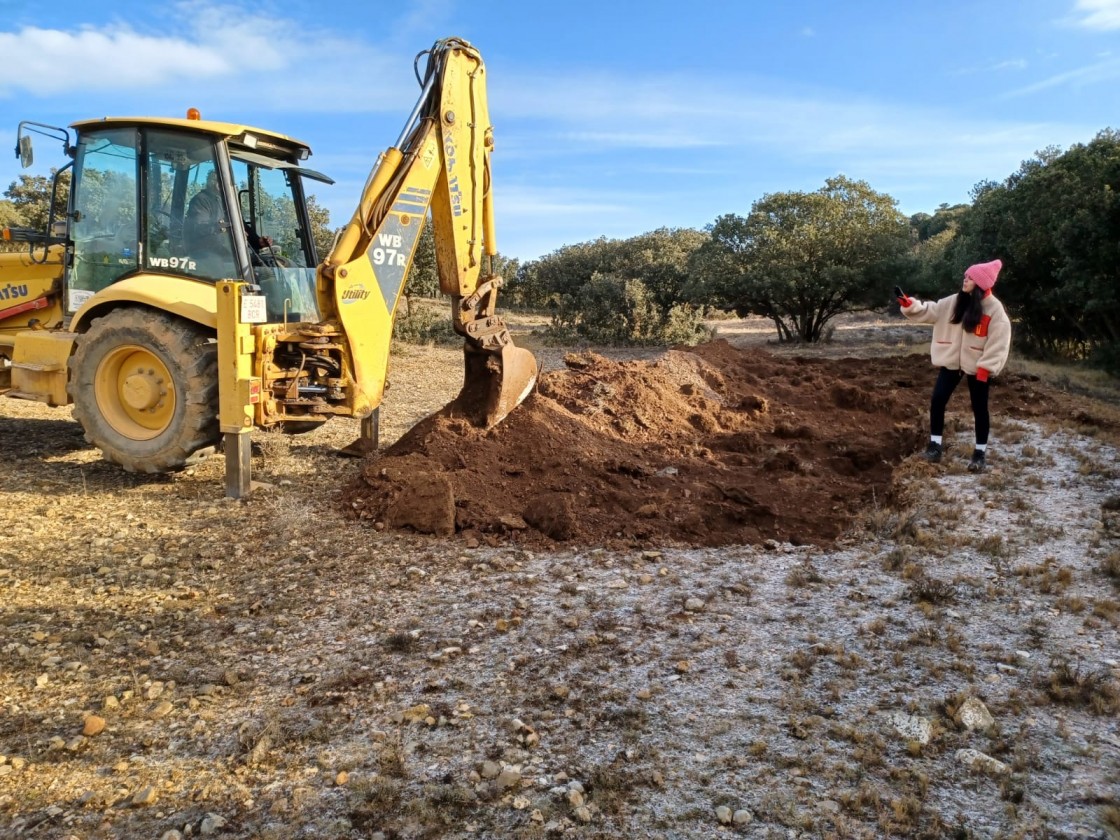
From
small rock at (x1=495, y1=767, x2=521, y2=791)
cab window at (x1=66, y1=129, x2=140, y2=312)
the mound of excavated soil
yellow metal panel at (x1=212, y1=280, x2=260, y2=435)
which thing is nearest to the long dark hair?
the mound of excavated soil

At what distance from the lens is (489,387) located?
22.6ft

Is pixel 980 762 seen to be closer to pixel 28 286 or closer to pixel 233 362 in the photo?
pixel 233 362

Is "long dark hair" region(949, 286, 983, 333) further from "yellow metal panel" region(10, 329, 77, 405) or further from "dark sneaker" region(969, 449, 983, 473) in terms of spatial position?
"yellow metal panel" region(10, 329, 77, 405)

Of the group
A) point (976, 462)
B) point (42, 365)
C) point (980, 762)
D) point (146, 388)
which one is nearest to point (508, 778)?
point (980, 762)

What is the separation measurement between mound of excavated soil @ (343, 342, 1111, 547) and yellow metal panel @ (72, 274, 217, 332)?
68.6 inches

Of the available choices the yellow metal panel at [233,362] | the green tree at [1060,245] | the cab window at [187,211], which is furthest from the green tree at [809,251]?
the yellow metal panel at [233,362]

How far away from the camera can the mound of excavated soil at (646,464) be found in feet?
17.4

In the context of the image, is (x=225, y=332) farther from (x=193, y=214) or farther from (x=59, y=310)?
(x=59, y=310)

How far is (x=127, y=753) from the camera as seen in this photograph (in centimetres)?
285

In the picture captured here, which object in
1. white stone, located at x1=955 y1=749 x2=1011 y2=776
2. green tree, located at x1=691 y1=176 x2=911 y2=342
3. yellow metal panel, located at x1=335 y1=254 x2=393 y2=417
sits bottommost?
white stone, located at x1=955 y1=749 x2=1011 y2=776

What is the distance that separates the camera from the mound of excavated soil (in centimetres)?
529

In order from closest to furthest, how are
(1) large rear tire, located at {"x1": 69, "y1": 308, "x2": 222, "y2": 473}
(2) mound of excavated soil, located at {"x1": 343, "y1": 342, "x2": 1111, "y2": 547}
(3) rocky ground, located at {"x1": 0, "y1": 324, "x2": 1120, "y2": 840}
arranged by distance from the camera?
(3) rocky ground, located at {"x1": 0, "y1": 324, "x2": 1120, "y2": 840} < (2) mound of excavated soil, located at {"x1": 343, "y1": 342, "x2": 1111, "y2": 547} < (1) large rear tire, located at {"x1": 69, "y1": 308, "x2": 222, "y2": 473}

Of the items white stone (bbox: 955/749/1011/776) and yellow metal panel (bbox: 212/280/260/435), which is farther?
yellow metal panel (bbox: 212/280/260/435)

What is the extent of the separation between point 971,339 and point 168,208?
662cm
